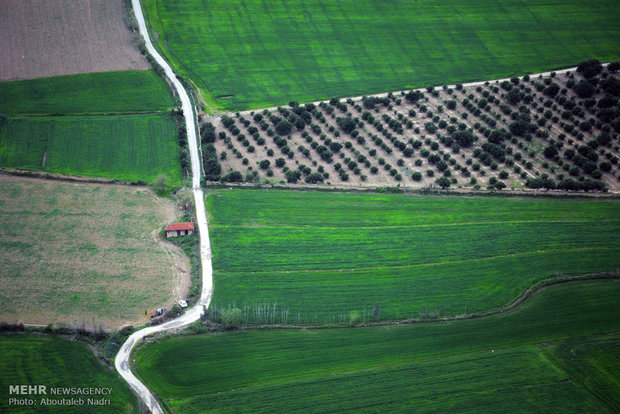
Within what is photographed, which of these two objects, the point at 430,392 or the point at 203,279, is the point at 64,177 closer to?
the point at 203,279

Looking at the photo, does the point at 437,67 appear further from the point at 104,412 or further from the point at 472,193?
the point at 104,412

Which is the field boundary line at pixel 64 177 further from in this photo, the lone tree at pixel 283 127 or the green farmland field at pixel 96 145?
the lone tree at pixel 283 127

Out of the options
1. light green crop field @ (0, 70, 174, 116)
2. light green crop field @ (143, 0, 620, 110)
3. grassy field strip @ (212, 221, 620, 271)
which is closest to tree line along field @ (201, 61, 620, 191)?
light green crop field @ (143, 0, 620, 110)

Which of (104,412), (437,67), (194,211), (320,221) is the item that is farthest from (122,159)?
(437,67)

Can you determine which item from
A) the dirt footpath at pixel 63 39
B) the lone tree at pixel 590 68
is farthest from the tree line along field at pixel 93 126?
the lone tree at pixel 590 68

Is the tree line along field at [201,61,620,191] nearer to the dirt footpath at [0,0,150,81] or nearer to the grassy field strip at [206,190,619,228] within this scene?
the grassy field strip at [206,190,619,228]

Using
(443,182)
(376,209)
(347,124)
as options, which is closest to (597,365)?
(376,209)
